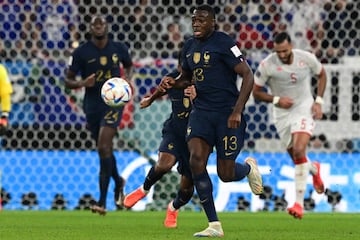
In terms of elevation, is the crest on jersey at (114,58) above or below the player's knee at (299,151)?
above

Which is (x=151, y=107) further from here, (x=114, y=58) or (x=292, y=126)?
(x=292, y=126)

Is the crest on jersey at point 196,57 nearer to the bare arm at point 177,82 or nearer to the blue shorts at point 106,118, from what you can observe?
the bare arm at point 177,82

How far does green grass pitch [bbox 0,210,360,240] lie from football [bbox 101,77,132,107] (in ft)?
3.97

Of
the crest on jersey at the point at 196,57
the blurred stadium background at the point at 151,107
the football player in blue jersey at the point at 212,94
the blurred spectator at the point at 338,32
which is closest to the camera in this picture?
the football player in blue jersey at the point at 212,94

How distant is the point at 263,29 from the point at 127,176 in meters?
2.73

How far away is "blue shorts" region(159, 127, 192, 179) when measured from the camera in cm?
1006

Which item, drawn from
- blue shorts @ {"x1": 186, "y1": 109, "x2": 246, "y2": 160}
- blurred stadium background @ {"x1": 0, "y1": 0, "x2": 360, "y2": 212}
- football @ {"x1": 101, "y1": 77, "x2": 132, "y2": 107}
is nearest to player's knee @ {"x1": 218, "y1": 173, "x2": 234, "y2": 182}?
blue shorts @ {"x1": 186, "y1": 109, "x2": 246, "y2": 160}

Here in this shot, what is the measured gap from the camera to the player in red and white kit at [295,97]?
12.2m

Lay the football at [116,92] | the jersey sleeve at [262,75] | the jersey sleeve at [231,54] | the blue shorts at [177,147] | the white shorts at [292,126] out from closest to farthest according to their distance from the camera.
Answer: the jersey sleeve at [231,54] → the blue shorts at [177,147] → the football at [116,92] → the white shorts at [292,126] → the jersey sleeve at [262,75]

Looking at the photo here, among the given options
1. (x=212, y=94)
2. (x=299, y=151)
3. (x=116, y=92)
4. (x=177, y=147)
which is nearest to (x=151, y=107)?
(x=299, y=151)

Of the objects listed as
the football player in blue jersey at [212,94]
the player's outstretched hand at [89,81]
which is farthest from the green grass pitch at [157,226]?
the player's outstretched hand at [89,81]

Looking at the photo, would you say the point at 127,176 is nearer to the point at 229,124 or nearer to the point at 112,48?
the point at 112,48

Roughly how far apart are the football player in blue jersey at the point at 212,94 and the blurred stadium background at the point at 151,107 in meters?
4.59

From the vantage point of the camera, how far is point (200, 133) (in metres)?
8.62
